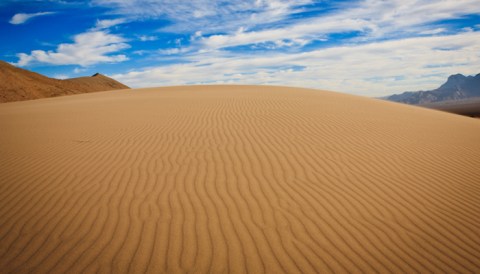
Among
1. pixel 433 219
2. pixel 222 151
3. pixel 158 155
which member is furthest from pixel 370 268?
pixel 158 155

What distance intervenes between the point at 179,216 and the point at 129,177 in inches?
67.9

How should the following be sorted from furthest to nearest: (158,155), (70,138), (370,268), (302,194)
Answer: (70,138) < (158,155) < (302,194) < (370,268)

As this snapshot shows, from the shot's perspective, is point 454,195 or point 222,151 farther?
point 222,151

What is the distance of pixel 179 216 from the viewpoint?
3.98 m

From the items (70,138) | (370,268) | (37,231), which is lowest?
(370,268)

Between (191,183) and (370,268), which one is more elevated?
(191,183)

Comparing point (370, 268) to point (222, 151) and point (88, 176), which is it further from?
point (88, 176)

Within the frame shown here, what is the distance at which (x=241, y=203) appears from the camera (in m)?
4.33

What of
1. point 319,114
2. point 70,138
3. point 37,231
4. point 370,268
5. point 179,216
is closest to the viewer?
point 370,268

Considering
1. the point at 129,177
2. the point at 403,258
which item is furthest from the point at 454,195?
the point at 129,177

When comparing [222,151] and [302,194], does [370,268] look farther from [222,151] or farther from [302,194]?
[222,151]

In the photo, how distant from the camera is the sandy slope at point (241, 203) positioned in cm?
327

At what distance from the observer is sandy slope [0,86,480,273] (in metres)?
3.27

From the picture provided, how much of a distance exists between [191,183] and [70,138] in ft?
16.4
